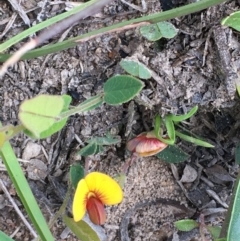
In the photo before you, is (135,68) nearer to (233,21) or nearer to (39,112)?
(233,21)

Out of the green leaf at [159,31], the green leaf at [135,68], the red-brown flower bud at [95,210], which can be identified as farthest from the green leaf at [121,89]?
the red-brown flower bud at [95,210]

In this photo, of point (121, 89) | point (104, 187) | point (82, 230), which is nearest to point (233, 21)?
point (121, 89)

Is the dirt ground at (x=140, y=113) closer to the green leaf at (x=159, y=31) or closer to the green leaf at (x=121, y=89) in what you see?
the green leaf at (x=159, y=31)

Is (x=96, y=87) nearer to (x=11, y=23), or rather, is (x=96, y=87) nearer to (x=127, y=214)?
(x=11, y=23)

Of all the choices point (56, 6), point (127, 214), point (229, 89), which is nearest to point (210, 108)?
point (229, 89)

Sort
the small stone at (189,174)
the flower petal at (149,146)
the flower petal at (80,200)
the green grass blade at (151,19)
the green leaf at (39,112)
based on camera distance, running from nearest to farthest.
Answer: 1. the green leaf at (39,112)
2. the green grass blade at (151,19)
3. the flower petal at (80,200)
4. the flower petal at (149,146)
5. the small stone at (189,174)

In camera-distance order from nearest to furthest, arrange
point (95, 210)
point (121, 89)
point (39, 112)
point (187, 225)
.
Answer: point (39, 112)
point (121, 89)
point (95, 210)
point (187, 225)
